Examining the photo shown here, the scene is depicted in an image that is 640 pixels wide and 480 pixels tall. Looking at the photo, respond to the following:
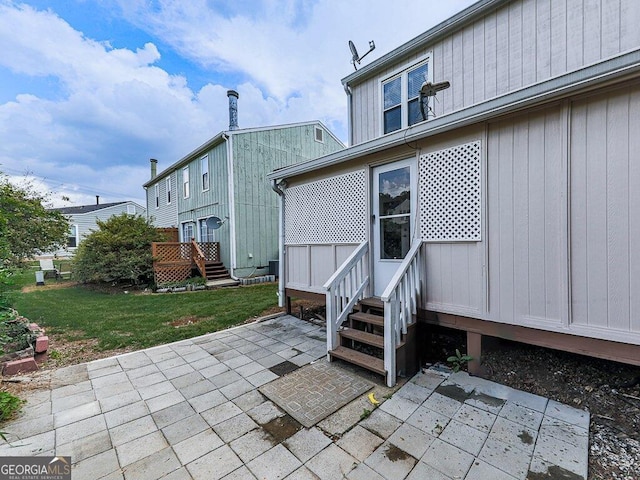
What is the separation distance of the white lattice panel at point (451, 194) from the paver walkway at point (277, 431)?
1.76 m

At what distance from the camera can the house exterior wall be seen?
11.0m

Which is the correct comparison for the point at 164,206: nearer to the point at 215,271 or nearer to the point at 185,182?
the point at 185,182

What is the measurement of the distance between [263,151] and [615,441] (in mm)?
11894

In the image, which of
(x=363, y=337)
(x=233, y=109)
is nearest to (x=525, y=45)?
(x=363, y=337)

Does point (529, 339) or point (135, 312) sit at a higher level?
point (529, 339)

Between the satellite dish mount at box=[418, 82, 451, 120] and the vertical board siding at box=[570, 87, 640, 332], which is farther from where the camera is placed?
the satellite dish mount at box=[418, 82, 451, 120]

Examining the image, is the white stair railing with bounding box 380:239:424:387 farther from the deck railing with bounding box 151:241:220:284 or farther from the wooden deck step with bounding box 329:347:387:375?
the deck railing with bounding box 151:241:220:284

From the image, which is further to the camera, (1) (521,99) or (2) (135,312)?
(2) (135,312)

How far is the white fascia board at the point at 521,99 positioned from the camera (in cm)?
224

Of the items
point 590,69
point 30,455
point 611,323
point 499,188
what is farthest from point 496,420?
point 30,455

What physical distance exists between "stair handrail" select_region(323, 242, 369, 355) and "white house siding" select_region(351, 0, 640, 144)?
314 cm

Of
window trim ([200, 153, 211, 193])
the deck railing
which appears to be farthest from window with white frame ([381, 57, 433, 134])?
window trim ([200, 153, 211, 193])

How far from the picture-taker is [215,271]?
11.0 m

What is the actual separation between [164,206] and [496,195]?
1717cm
